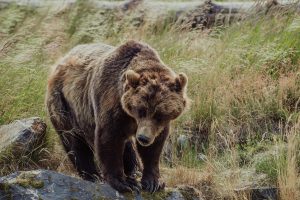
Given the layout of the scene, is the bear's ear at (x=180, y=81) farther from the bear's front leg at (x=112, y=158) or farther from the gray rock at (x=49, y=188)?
the gray rock at (x=49, y=188)

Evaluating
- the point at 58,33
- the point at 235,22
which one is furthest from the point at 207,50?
the point at 58,33

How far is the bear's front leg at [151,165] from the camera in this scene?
4.96m

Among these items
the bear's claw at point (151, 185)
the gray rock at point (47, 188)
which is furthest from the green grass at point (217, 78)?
the gray rock at point (47, 188)

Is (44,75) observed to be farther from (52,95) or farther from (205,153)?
(205,153)

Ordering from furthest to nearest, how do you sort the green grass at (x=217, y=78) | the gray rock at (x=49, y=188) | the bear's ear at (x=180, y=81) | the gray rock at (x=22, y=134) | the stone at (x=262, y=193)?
the green grass at (x=217, y=78) < the gray rock at (x=22, y=134) < the stone at (x=262, y=193) < the bear's ear at (x=180, y=81) < the gray rock at (x=49, y=188)

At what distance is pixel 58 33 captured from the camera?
848 centimetres

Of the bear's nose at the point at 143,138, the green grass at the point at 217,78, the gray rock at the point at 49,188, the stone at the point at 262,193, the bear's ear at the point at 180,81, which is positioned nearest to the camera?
the bear's nose at the point at 143,138

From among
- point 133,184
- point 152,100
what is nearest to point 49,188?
point 133,184

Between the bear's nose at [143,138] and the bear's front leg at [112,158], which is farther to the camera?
the bear's front leg at [112,158]

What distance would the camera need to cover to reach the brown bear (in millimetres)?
4602

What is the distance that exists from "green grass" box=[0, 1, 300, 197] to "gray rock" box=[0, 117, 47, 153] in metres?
0.25

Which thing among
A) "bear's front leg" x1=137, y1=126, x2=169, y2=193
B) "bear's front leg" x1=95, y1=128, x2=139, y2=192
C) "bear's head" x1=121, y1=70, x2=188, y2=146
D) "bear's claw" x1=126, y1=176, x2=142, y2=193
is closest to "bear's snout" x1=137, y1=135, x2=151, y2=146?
"bear's head" x1=121, y1=70, x2=188, y2=146

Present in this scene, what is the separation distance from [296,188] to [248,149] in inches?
40.7

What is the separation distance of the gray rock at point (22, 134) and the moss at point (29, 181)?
1056 millimetres
